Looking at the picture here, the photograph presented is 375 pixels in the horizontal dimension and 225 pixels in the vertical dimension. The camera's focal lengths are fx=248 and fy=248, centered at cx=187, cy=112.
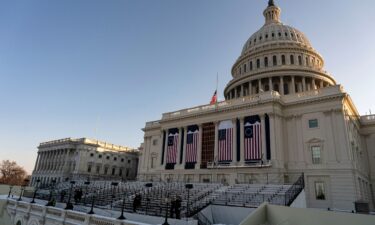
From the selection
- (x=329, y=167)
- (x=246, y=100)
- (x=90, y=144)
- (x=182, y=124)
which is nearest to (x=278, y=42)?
(x=246, y=100)

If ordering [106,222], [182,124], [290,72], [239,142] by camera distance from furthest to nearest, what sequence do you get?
[290,72] → [182,124] → [239,142] → [106,222]

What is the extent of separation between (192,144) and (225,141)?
662 cm

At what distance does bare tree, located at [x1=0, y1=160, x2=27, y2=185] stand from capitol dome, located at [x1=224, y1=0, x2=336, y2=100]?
8037 cm

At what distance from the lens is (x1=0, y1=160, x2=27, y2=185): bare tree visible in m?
87.4

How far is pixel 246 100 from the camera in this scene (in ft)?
129

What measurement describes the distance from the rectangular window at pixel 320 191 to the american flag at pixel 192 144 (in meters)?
18.3

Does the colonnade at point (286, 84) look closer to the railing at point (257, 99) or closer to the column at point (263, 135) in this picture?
the railing at point (257, 99)

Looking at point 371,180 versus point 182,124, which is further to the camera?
point 182,124

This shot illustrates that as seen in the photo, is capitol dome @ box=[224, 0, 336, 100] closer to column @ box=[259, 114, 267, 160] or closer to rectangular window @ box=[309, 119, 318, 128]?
column @ box=[259, 114, 267, 160]

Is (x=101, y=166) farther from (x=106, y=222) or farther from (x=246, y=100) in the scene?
(x=106, y=222)

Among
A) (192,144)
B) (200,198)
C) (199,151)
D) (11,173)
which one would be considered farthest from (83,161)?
(200,198)

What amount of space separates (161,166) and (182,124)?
8854 millimetres

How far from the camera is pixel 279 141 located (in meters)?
35.1

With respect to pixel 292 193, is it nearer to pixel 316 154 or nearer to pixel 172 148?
pixel 316 154
